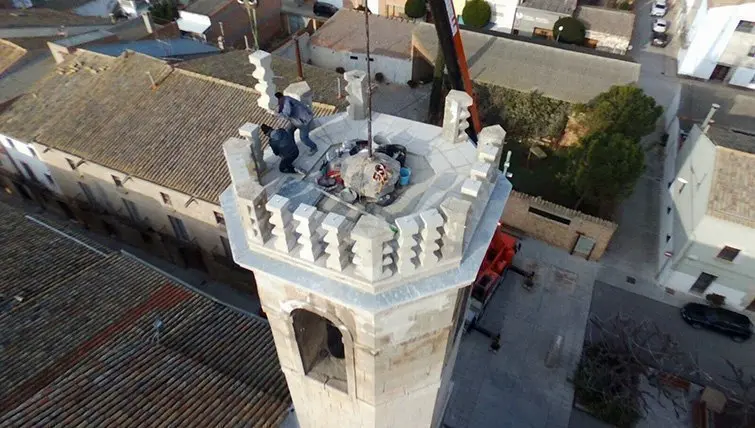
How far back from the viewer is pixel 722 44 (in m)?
33.2

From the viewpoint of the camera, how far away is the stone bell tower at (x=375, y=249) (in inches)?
210

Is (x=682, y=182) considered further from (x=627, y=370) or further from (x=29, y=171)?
(x=29, y=171)

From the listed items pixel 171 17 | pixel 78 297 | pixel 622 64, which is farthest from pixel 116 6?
pixel 622 64

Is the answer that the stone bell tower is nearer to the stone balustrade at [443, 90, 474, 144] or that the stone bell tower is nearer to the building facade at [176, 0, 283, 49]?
the stone balustrade at [443, 90, 474, 144]

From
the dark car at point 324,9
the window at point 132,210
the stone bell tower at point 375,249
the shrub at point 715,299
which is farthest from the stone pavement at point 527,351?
the dark car at point 324,9

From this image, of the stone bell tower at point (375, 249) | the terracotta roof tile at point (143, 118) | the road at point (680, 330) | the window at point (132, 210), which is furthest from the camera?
the window at point (132, 210)

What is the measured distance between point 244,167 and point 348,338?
9.15 ft

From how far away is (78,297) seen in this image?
14320 mm

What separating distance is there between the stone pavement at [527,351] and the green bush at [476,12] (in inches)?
910

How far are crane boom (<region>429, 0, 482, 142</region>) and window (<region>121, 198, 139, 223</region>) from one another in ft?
51.7

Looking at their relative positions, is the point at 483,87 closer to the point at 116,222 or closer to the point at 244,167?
the point at 116,222

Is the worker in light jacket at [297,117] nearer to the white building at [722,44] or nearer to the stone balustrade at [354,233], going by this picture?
the stone balustrade at [354,233]

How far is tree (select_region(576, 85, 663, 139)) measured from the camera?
23.3 meters

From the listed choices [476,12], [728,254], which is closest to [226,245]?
[728,254]
